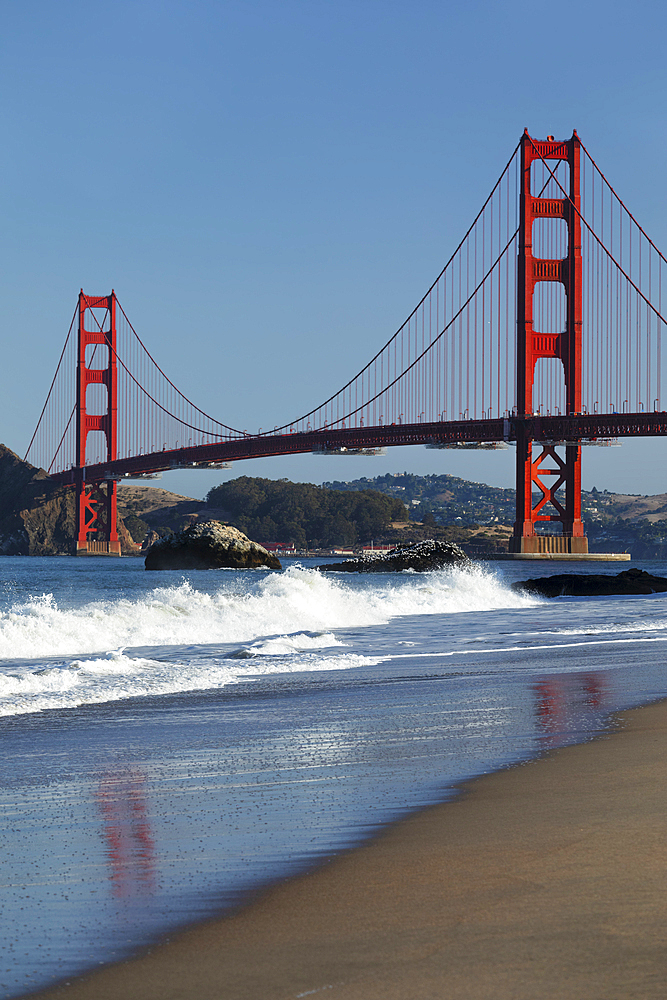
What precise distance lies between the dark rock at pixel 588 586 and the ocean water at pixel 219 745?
15692mm

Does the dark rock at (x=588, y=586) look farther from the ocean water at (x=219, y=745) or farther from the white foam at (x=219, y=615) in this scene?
the ocean water at (x=219, y=745)

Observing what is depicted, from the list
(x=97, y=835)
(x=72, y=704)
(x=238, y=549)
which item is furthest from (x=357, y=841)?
(x=238, y=549)

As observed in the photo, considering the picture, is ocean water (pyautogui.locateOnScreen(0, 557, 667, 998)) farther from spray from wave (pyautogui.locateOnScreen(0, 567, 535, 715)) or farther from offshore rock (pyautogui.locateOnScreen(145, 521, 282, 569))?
offshore rock (pyautogui.locateOnScreen(145, 521, 282, 569))

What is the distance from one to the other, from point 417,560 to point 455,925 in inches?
1974

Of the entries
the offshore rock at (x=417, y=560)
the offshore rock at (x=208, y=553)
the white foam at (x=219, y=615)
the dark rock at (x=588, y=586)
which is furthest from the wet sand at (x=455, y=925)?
the offshore rock at (x=208, y=553)

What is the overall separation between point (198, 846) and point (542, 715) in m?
3.92

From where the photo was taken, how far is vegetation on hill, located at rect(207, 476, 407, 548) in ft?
420

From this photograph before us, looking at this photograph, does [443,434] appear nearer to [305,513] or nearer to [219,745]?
[219,745]

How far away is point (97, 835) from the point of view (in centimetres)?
408

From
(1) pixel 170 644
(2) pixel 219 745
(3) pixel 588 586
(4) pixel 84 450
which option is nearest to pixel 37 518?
(4) pixel 84 450

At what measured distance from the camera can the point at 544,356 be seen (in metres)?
61.0

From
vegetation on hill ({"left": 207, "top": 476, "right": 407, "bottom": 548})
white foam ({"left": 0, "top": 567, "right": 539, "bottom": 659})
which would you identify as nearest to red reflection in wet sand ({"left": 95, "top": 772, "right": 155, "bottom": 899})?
white foam ({"left": 0, "top": 567, "right": 539, "bottom": 659})

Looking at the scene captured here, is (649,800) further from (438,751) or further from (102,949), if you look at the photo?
(102,949)

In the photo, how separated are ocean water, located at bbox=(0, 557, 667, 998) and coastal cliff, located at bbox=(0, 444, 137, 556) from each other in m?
78.4
